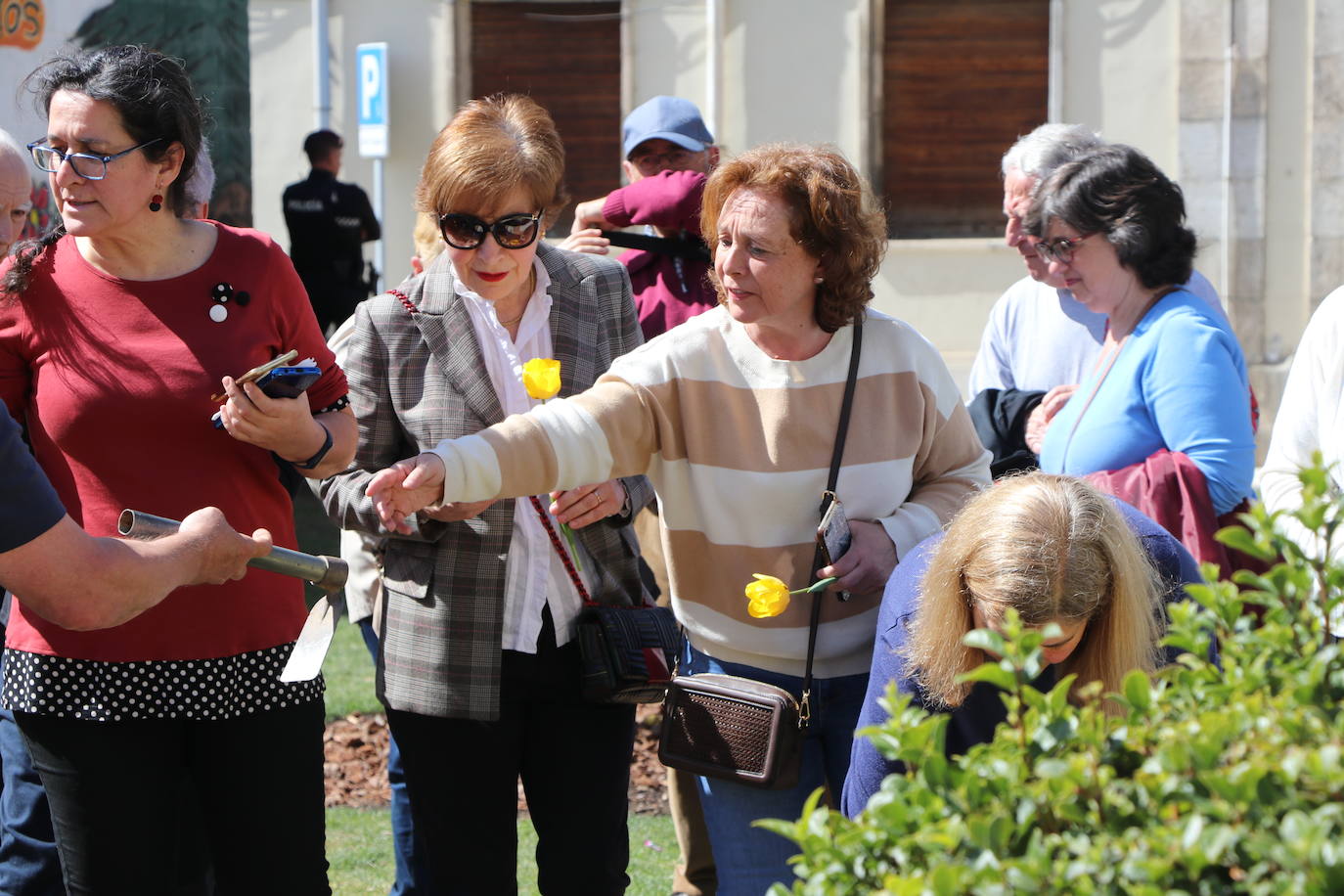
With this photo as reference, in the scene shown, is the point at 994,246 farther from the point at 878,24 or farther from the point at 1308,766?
the point at 1308,766

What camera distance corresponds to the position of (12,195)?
143 inches

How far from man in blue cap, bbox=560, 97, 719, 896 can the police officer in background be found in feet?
21.4

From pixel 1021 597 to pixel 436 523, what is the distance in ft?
4.26

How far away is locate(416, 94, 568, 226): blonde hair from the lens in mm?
3361

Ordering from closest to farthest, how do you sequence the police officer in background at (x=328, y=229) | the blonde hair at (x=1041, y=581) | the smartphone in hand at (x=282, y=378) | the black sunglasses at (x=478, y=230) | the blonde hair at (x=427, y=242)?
the blonde hair at (x=1041, y=581), the smartphone in hand at (x=282, y=378), the black sunglasses at (x=478, y=230), the blonde hair at (x=427, y=242), the police officer in background at (x=328, y=229)

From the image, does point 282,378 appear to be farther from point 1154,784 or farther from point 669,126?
point 669,126

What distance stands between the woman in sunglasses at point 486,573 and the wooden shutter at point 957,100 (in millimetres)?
10104

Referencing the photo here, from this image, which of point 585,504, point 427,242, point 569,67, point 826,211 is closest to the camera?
point 826,211

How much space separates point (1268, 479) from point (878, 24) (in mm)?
10402

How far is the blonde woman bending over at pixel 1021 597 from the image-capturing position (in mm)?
2523

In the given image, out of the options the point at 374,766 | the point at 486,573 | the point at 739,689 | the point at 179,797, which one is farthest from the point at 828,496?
the point at 374,766

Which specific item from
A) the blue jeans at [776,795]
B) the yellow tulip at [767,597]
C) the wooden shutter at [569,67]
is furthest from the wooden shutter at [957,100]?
the yellow tulip at [767,597]

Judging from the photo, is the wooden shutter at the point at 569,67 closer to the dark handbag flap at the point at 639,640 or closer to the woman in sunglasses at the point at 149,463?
the dark handbag flap at the point at 639,640

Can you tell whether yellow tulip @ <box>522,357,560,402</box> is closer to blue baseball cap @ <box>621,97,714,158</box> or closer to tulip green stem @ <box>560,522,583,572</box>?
tulip green stem @ <box>560,522,583,572</box>
